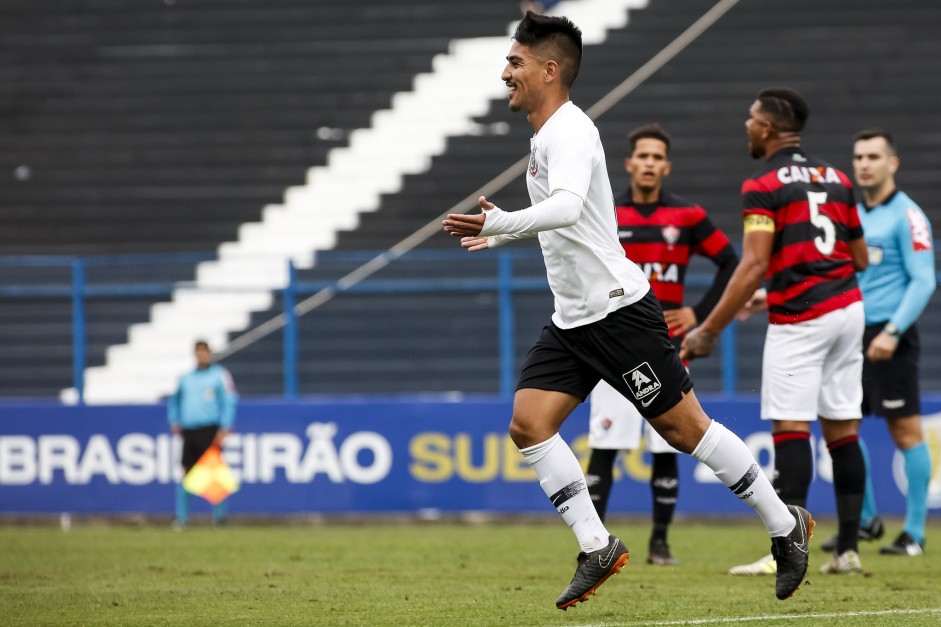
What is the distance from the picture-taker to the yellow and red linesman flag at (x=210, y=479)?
40.1 feet

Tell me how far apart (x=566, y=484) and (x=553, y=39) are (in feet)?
5.44

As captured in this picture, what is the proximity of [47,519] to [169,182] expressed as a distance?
19.5ft

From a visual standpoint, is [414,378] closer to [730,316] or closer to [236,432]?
[236,432]

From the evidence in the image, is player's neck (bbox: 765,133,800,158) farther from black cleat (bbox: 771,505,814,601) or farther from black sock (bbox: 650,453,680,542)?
black cleat (bbox: 771,505,814,601)

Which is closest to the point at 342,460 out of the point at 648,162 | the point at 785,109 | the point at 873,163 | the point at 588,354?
the point at 648,162

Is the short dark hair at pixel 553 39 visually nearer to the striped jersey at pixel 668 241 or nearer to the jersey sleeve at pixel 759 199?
the jersey sleeve at pixel 759 199

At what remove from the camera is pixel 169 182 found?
18156 millimetres

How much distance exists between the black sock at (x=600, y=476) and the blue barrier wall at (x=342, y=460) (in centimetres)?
420

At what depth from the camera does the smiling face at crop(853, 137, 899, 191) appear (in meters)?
8.32

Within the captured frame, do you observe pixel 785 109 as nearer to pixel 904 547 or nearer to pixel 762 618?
pixel 762 618

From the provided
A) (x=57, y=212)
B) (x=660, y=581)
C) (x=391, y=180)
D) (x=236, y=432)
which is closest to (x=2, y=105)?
(x=57, y=212)

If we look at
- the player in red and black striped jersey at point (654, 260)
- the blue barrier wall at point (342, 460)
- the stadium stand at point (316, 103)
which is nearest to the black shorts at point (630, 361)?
the player in red and black striped jersey at point (654, 260)

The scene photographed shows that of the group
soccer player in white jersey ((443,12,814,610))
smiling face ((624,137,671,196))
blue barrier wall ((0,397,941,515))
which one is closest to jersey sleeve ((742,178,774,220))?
smiling face ((624,137,671,196))

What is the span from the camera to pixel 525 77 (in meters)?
5.37
